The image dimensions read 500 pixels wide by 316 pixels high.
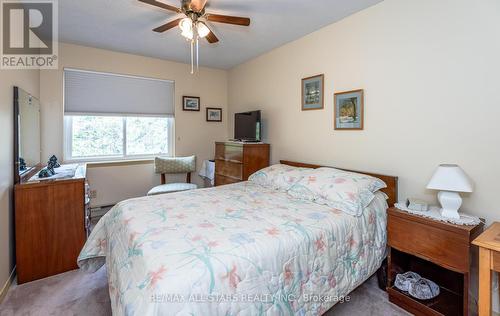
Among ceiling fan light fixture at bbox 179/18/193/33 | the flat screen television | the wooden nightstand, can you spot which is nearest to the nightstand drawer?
the wooden nightstand

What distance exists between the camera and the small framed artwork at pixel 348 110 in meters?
2.38

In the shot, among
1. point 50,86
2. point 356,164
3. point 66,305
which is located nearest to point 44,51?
point 50,86

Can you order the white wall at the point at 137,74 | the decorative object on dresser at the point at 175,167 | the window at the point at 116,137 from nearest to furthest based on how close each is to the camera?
the white wall at the point at 137,74 → the window at the point at 116,137 → the decorative object on dresser at the point at 175,167

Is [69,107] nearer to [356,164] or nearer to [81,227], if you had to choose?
[81,227]

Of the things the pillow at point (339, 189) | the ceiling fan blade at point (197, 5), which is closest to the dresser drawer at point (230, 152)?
the pillow at point (339, 189)

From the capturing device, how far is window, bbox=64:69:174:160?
3.26m

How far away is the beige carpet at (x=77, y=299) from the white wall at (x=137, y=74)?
152 centimetres

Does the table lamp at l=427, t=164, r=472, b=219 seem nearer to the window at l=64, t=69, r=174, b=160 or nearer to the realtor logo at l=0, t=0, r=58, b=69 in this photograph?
the realtor logo at l=0, t=0, r=58, b=69

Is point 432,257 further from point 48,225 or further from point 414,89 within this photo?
point 48,225

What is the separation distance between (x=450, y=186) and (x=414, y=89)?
869 mm

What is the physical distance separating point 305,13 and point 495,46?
1.51 meters

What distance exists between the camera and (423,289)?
1.77 meters

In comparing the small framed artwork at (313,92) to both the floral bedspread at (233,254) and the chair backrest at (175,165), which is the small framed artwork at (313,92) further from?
the chair backrest at (175,165)

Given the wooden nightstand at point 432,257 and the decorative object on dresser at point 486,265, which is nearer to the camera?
the decorative object on dresser at point 486,265
